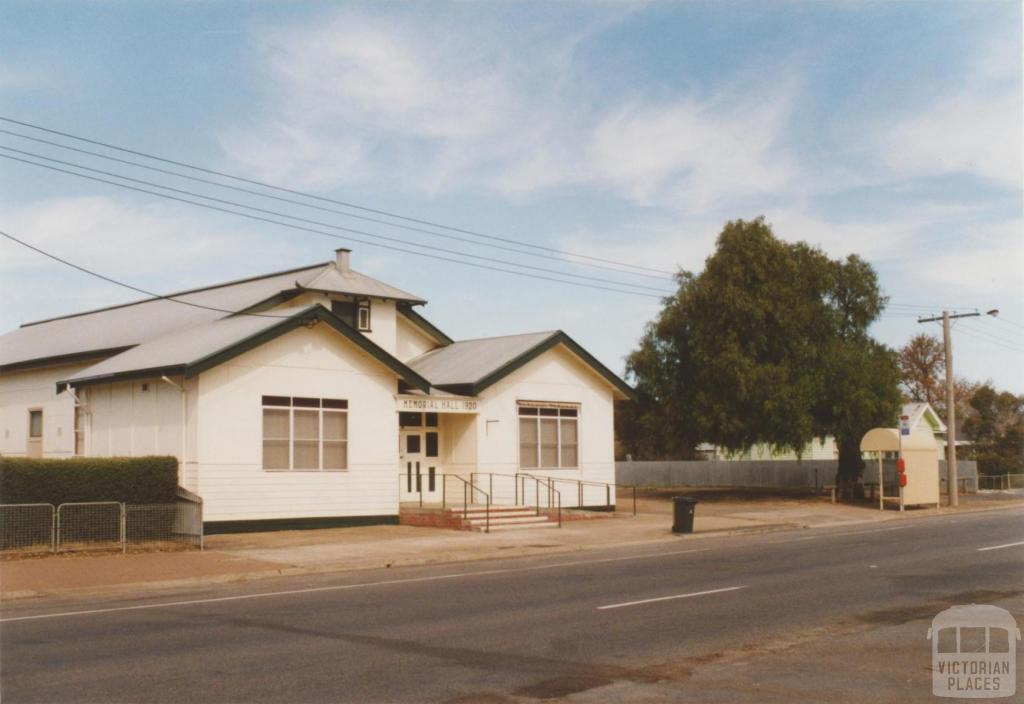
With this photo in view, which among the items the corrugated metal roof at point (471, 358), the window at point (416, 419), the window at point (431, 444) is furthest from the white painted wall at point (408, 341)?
the window at point (431, 444)

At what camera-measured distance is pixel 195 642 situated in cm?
1075

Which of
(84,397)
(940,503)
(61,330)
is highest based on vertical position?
(61,330)

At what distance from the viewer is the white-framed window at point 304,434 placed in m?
24.9

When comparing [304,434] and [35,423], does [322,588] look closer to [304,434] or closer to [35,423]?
[304,434]

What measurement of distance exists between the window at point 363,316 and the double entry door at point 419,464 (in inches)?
147

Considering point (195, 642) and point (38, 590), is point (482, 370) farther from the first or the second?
point (195, 642)

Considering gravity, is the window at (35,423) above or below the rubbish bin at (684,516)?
above

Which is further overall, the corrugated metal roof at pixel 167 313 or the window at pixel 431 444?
the corrugated metal roof at pixel 167 313

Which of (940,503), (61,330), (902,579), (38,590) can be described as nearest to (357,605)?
(38,590)

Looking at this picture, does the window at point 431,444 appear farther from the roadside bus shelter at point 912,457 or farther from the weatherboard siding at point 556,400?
the roadside bus shelter at point 912,457

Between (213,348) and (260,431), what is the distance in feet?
7.39

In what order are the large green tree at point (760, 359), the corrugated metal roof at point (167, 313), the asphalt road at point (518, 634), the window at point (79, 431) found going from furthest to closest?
the large green tree at point (760, 359), the corrugated metal roof at point (167, 313), the window at point (79, 431), the asphalt road at point (518, 634)

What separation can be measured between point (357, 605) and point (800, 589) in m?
6.16

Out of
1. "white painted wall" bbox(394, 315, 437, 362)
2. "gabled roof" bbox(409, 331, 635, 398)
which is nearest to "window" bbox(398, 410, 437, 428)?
"gabled roof" bbox(409, 331, 635, 398)
